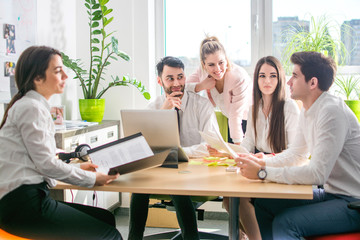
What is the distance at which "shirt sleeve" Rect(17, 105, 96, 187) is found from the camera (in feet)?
5.60

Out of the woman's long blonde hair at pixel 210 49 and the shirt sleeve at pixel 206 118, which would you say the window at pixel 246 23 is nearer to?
the woman's long blonde hair at pixel 210 49

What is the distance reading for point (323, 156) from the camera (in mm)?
1843

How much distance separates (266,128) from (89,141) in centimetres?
129

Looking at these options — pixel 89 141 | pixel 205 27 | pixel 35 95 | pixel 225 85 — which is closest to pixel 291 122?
pixel 225 85

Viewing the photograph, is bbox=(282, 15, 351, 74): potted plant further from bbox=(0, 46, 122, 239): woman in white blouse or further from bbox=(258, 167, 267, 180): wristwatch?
bbox=(0, 46, 122, 239): woman in white blouse

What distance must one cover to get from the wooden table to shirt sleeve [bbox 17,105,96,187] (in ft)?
0.57

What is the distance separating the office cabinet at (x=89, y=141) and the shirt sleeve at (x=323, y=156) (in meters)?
1.26

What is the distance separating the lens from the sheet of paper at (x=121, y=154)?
187cm

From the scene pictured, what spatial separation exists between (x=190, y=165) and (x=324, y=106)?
75 cm

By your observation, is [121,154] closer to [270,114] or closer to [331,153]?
[331,153]

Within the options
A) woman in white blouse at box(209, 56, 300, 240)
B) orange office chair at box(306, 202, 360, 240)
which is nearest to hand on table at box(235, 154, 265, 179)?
orange office chair at box(306, 202, 360, 240)

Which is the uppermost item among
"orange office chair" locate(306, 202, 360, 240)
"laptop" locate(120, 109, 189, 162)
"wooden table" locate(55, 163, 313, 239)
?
"laptop" locate(120, 109, 189, 162)

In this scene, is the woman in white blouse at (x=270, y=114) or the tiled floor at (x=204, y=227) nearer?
the woman in white blouse at (x=270, y=114)

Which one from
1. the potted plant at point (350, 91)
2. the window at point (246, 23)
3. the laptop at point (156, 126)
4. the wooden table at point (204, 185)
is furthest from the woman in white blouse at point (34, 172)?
the window at point (246, 23)
